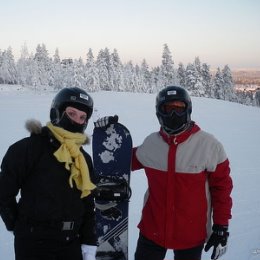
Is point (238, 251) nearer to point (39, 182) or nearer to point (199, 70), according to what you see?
point (39, 182)

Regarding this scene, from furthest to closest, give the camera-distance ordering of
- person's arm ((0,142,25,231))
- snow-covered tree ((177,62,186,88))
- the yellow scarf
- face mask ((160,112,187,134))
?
1. snow-covered tree ((177,62,186,88))
2. face mask ((160,112,187,134))
3. the yellow scarf
4. person's arm ((0,142,25,231))

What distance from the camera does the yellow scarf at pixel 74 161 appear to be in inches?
99.6

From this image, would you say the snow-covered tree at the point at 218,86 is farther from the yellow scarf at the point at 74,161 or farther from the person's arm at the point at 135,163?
the yellow scarf at the point at 74,161

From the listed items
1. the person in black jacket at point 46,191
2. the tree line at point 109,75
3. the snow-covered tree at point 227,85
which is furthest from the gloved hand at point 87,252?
the snow-covered tree at point 227,85

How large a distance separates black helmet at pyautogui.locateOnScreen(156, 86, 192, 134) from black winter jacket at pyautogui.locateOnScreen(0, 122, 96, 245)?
1.09 meters

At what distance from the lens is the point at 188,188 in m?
3.14

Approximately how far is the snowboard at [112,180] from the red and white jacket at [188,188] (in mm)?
612

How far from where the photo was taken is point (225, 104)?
33.5 meters

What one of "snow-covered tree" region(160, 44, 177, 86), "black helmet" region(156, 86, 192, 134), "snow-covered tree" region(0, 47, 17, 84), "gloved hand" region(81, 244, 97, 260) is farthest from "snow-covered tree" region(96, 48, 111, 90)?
"gloved hand" region(81, 244, 97, 260)

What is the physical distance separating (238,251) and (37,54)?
6263 centimetres

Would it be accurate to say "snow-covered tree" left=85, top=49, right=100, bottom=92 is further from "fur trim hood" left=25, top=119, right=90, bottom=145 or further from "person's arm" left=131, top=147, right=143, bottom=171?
"fur trim hood" left=25, top=119, right=90, bottom=145

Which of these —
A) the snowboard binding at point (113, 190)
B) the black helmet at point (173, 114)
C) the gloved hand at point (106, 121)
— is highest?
the black helmet at point (173, 114)

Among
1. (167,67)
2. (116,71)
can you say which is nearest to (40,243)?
(167,67)

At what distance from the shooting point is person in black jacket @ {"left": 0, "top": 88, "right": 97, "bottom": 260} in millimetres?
2428
